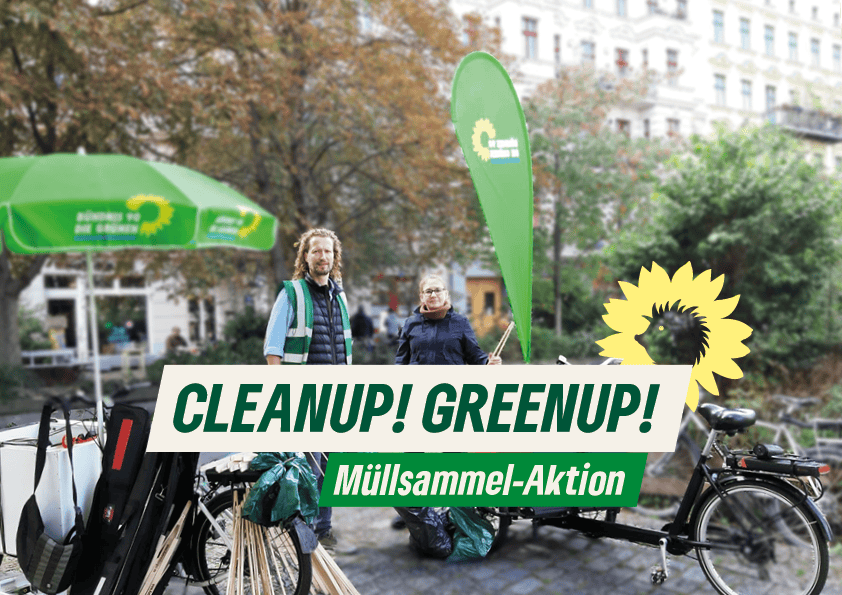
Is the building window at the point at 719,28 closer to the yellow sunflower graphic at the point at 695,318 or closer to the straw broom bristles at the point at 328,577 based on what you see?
the yellow sunflower graphic at the point at 695,318

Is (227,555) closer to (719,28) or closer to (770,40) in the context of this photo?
(719,28)

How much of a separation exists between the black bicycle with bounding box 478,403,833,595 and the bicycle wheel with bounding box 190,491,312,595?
1095 millimetres

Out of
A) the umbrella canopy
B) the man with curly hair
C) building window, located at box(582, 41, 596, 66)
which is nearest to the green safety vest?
the man with curly hair

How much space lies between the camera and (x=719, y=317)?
8.17 ft

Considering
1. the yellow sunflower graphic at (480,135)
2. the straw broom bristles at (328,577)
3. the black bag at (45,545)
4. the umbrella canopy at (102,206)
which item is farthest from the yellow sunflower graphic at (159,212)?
the straw broom bristles at (328,577)

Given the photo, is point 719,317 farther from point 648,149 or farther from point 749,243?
point 648,149

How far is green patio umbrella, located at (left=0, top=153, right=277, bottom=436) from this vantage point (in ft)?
15.6

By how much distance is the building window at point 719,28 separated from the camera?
30.1m

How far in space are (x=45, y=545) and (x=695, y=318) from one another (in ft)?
9.08

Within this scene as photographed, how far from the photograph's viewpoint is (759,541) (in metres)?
2.92

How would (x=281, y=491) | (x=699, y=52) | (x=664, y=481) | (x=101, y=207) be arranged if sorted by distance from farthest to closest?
(x=699, y=52) < (x=664, y=481) < (x=101, y=207) < (x=281, y=491)

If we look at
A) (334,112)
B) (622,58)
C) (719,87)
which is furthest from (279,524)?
(719,87)

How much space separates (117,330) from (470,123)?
794 inches

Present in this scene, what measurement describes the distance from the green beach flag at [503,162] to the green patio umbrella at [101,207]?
122 inches
